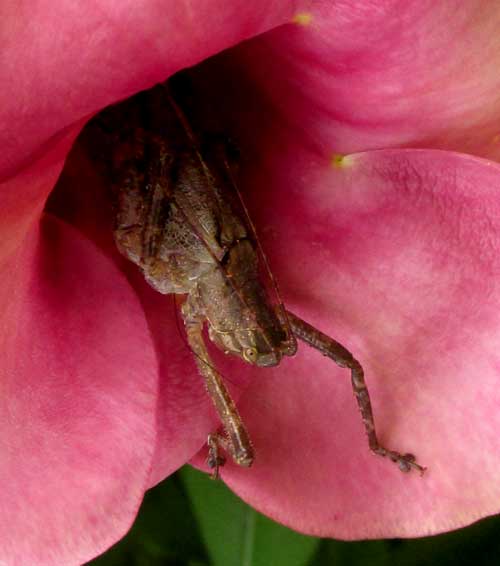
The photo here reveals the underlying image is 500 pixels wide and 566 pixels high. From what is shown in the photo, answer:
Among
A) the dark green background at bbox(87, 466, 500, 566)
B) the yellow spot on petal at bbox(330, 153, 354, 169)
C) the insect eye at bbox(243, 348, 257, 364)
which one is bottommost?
the dark green background at bbox(87, 466, 500, 566)

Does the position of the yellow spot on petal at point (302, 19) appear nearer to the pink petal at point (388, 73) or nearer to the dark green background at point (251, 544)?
the pink petal at point (388, 73)

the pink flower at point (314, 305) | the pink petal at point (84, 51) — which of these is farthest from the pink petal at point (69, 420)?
the pink petal at point (84, 51)

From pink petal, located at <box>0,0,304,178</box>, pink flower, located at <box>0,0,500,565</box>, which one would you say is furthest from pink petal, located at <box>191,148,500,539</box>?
pink petal, located at <box>0,0,304,178</box>

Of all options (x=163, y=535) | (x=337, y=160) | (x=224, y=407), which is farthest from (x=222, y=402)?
(x=163, y=535)

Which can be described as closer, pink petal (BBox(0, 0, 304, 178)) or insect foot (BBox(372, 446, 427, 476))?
pink petal (BBox(0, 0, 304, 178))

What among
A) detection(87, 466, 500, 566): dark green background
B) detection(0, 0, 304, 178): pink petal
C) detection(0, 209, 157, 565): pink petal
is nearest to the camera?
detection(0, 0, 304, 178): pink petal

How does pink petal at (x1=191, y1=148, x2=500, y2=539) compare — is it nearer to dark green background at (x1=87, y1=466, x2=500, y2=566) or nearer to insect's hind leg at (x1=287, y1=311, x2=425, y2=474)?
insect's hind leg at (x1=287, y1=311, x2=425, y2=474)

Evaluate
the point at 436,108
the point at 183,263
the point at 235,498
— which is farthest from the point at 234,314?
the point at 235,498
